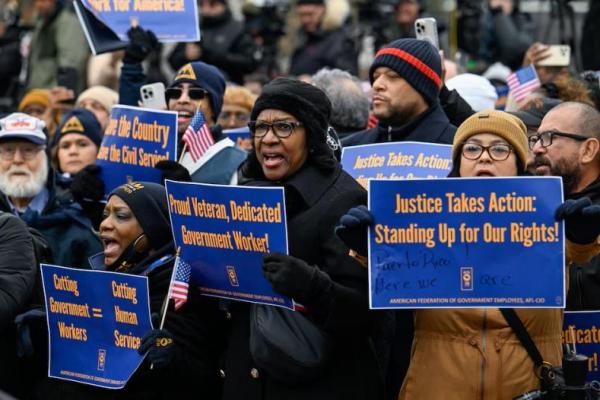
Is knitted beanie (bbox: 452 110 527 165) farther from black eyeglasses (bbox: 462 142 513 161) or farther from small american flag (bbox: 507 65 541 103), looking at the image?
small american flag (bbox: 507 65 541 103)

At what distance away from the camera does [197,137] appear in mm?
7543

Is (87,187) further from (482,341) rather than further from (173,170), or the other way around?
(482,341)

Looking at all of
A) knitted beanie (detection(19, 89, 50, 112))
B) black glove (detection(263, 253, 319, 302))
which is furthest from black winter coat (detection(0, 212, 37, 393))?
knitted beanie (detection(19, 89, 50, 112))

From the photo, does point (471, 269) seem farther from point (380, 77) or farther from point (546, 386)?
point (380, 77)

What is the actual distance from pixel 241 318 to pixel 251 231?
45 cm

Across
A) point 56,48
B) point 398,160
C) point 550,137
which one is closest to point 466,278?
point 550,137

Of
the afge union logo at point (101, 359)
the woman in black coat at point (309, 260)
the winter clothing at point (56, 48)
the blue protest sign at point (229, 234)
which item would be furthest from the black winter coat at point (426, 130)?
the winter clothing at point (56, 48)

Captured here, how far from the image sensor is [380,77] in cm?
724

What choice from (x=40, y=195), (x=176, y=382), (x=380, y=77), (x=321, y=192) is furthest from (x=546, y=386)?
(x=40, y=195)

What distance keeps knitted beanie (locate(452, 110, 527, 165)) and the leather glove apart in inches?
80.4

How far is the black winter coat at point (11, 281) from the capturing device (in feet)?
20.9

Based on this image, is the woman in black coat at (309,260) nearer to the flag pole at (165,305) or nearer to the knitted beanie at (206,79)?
the flag pole at (165,305)

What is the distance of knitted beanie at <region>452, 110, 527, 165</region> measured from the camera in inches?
219

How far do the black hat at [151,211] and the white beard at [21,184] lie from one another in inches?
68.2
